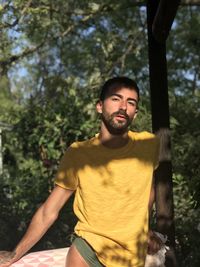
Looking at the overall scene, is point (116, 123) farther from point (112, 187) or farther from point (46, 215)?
point (46, 215)

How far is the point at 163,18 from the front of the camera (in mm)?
3414

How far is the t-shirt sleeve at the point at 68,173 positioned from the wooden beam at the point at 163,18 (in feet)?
4.37

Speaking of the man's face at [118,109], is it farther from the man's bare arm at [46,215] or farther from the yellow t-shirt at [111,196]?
the man's bare arm at [46,215]

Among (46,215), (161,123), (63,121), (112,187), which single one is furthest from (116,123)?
(63,121)

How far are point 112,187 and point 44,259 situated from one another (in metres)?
0.98

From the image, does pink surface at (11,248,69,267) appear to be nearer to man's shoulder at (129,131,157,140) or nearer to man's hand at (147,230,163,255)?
man's hand at (147,230,163,255)

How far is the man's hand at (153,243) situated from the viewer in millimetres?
2642

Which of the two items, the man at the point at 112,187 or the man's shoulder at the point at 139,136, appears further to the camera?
the man's shoulder at the point at 139,136

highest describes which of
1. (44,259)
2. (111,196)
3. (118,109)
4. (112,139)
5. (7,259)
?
(118,109)

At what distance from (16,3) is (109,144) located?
7154 mm

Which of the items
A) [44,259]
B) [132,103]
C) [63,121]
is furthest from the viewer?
[63,121]

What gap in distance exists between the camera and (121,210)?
238 centimetres

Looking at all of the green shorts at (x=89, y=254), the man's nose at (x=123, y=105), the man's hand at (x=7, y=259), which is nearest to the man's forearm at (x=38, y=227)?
the man's hand at (x=7, y=259)

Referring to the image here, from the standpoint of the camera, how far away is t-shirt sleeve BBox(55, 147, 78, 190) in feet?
8.09
